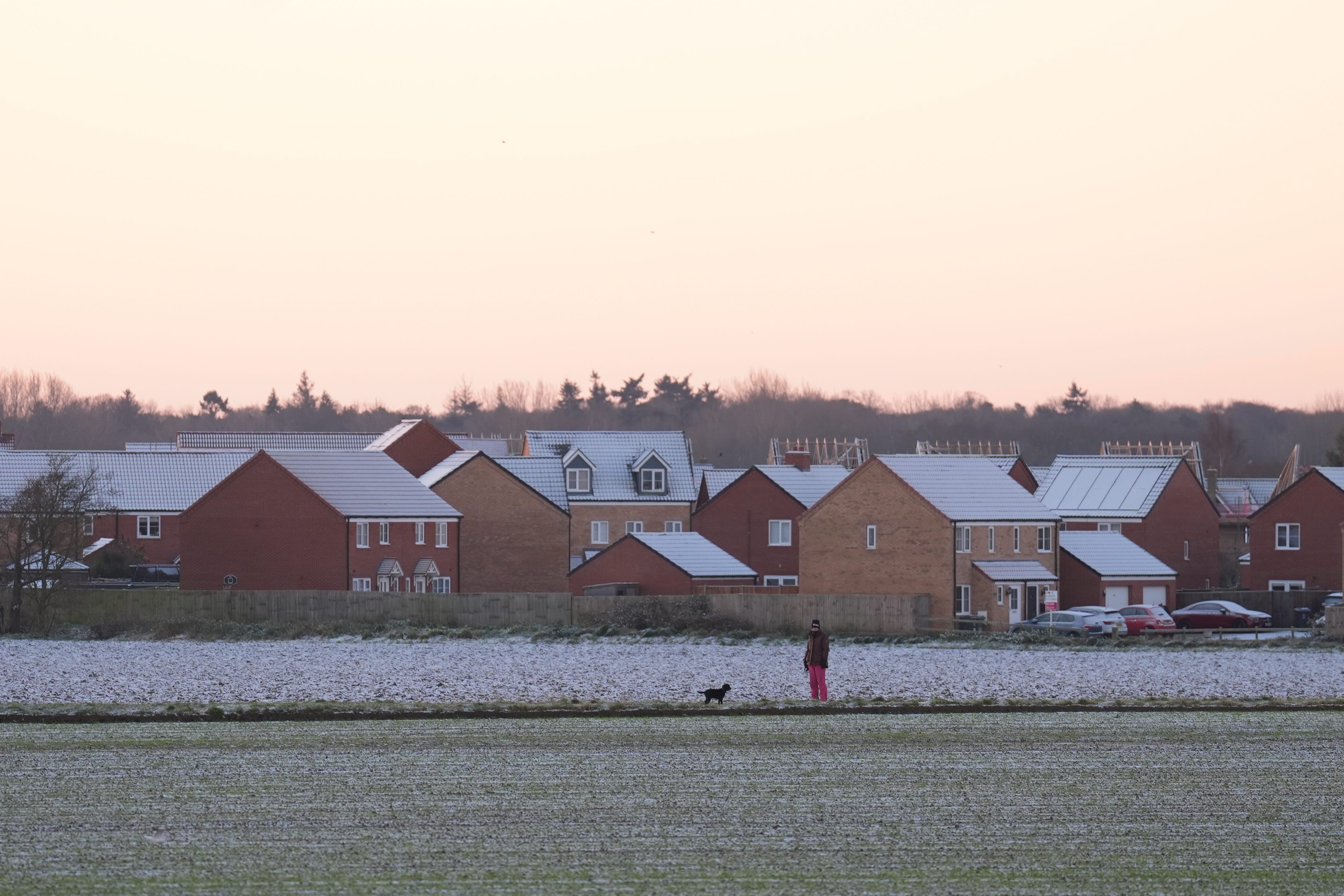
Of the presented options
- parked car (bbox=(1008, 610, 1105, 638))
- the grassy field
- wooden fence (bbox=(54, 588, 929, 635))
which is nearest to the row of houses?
parked car (bbox=(1008, 610, 1105, 638))

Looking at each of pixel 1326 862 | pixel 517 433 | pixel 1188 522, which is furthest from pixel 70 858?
pixel 517 433

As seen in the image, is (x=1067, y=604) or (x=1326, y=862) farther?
(x=1067, y=604)

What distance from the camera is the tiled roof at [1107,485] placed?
71312 millimetres

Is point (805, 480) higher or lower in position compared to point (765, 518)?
higher

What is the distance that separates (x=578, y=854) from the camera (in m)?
15.0

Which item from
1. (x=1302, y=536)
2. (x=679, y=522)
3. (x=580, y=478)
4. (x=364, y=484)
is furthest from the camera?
(x=679, y=522)

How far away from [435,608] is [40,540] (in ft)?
43.8

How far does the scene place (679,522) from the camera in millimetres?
76062

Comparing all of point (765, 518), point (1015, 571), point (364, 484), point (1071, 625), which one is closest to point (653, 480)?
point (765, 518)

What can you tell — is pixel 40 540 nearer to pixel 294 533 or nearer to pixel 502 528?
pixel 294 533

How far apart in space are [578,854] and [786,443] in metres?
86.3

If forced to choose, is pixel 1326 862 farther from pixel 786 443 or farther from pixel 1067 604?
pixel 786 443

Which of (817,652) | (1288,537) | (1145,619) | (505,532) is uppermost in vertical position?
(505,532)

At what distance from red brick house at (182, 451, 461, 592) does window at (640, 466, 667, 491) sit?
50.9 ft
